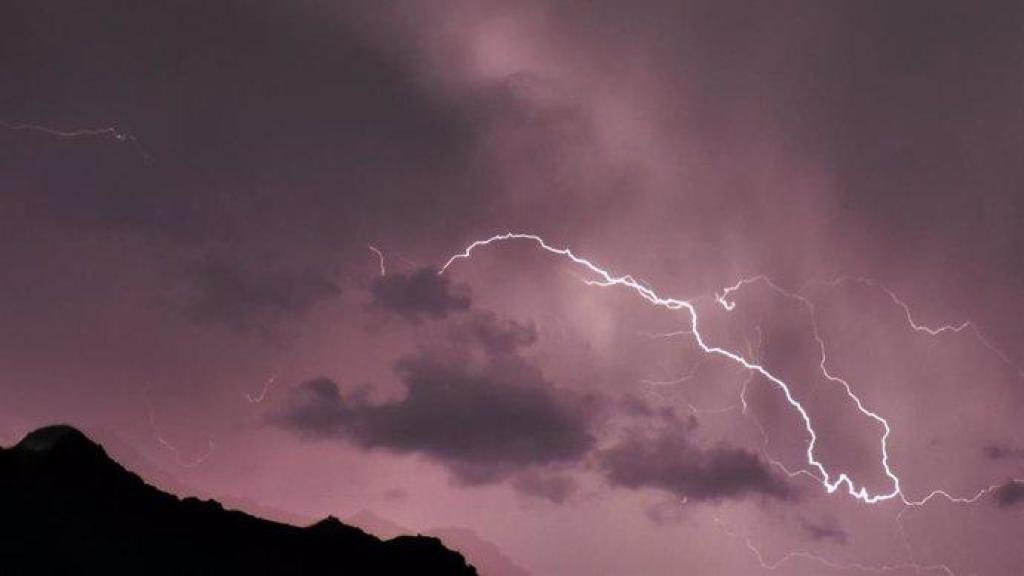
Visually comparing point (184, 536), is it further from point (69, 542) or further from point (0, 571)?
point (0, 571)

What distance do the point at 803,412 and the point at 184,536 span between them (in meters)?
24.4

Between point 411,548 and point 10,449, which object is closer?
point 10,449

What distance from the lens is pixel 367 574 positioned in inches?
1706

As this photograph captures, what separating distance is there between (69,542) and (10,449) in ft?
19.1

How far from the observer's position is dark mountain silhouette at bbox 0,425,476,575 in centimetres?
3356

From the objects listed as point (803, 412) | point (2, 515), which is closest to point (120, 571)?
point (2, 515)

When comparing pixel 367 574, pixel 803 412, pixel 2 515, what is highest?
pixel 803 412

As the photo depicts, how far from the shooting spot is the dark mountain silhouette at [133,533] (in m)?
33.6

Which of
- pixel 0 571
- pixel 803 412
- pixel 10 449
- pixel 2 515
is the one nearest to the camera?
pixel 0 571

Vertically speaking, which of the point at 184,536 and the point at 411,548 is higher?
the point at 411,548

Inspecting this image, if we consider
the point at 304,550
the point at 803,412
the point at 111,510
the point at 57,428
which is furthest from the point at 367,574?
the point at 803,412

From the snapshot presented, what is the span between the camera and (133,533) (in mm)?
37219

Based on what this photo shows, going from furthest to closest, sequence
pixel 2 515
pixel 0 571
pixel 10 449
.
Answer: pixel 10 449, pixel 2 515, pixel 0 571

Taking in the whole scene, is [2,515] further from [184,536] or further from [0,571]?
A: [184,536]
